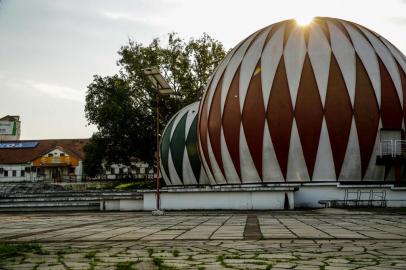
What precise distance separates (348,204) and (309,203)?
162 cm

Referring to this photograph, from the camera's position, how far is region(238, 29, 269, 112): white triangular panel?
21078 mm

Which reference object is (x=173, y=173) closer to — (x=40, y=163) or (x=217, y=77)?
(x=217, y=77)

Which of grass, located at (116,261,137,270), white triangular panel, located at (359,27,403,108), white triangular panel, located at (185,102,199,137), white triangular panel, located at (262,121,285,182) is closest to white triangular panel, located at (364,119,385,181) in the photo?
white triangular panel, located at (359,27,403,108)

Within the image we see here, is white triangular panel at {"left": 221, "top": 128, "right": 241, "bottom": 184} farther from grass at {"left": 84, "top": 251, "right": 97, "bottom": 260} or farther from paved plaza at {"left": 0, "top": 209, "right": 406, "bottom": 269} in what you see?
grass at {"left": 84, "top": 251, "right": 97, "bottom": 260}

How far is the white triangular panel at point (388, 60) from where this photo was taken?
20469 millimetres

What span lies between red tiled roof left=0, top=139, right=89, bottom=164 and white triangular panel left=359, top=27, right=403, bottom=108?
204 feet

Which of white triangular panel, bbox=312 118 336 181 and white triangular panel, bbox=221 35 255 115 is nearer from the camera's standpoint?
white triangular panel, bbox=312 118 336 181

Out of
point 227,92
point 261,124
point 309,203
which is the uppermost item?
point 227,92

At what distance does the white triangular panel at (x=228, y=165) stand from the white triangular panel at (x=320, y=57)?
4447mm

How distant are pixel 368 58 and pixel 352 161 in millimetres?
4246

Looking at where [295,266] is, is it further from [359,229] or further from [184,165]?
[184,165]

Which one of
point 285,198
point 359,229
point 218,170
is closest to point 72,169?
point 218,170

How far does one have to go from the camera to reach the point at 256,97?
2059 cm

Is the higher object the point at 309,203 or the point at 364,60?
the point at 364,60
